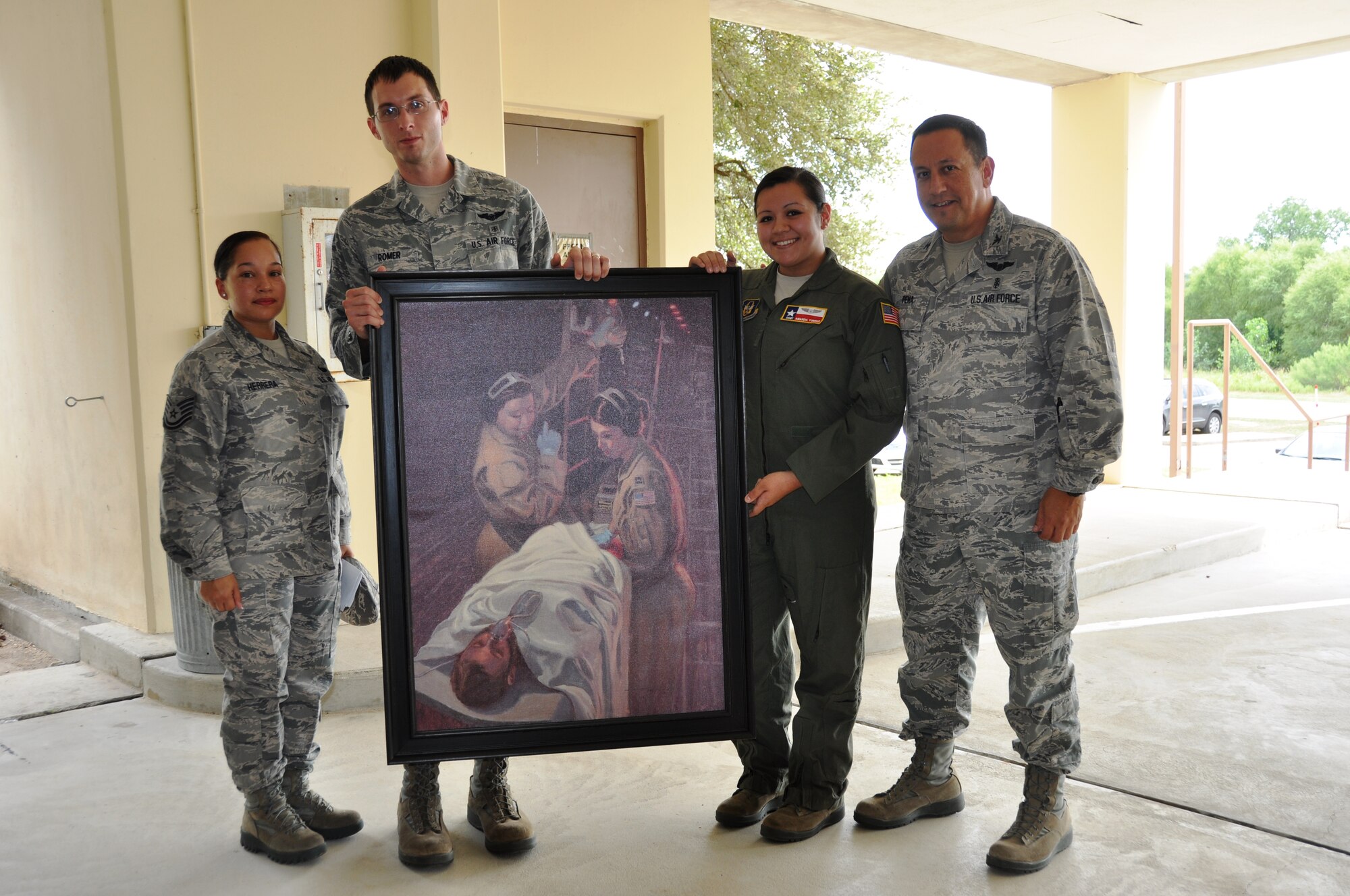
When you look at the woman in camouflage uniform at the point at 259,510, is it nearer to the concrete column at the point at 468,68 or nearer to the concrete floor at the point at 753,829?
the concrete floor at the point at 753,829

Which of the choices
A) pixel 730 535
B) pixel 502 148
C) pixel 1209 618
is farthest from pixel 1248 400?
pixel 730 535

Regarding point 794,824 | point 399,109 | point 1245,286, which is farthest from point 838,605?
point 1245,286

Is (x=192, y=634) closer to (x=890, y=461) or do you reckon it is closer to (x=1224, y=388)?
(x=1224, y=388)

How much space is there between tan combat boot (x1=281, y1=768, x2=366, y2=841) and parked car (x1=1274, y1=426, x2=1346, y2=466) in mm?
13470

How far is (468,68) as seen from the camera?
5406 mm

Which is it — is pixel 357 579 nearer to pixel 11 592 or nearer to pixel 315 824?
pixel 315 824

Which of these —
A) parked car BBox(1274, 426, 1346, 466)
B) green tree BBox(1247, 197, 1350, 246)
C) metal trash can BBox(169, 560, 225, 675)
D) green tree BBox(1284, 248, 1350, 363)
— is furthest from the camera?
green tree BBox(1247, 197, 1350, 246)

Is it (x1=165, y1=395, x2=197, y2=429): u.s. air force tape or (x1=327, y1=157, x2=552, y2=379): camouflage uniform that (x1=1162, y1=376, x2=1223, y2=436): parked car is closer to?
(x1=327, y1=157, x2=552, y2=379): camouflage uniform

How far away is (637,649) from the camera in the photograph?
8.38 ft

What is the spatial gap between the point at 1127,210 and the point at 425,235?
27.4 ft

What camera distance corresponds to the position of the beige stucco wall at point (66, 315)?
16.0ft

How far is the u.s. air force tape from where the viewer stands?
108 inches

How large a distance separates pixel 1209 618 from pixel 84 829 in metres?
5.10

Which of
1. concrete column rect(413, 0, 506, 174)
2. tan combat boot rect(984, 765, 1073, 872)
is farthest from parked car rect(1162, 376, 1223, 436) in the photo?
tan combat boot rect(984, 765, 1073, 872)
